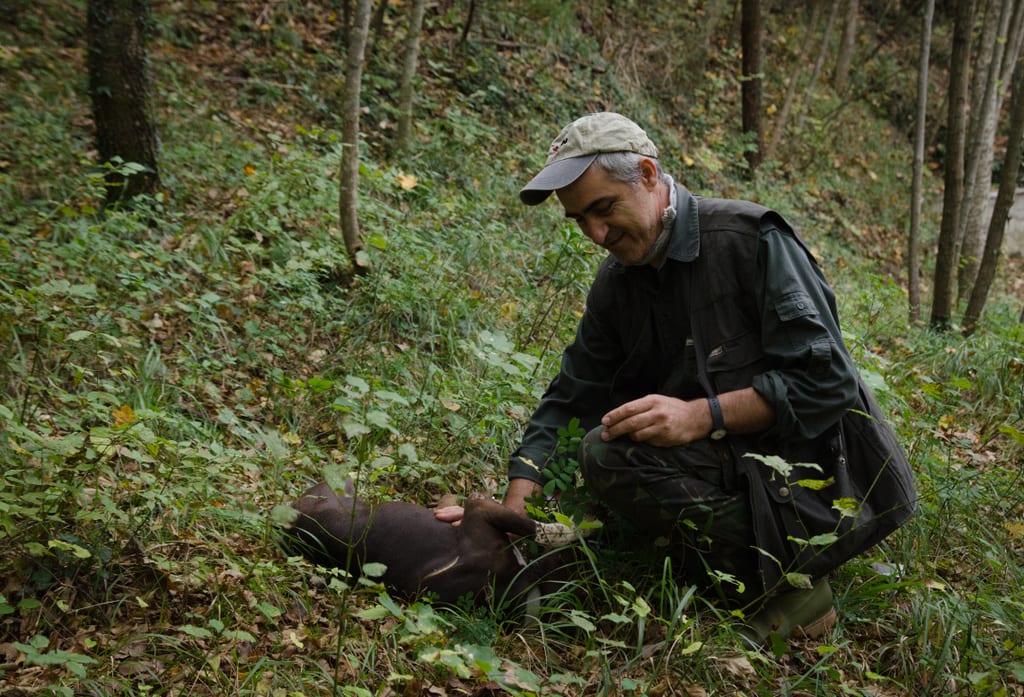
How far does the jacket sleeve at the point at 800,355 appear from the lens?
8.11 feet

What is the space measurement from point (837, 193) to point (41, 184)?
1129 centimetres

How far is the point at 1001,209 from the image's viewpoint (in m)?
6.31

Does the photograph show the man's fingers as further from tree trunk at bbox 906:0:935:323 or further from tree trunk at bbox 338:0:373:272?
tree trunk at bbox 906:0:935:323

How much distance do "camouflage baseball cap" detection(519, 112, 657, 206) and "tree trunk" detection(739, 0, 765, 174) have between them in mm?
8516

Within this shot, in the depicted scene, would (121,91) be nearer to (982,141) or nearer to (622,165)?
(622,165)

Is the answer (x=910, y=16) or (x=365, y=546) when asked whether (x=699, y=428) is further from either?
(x=910, y=16)

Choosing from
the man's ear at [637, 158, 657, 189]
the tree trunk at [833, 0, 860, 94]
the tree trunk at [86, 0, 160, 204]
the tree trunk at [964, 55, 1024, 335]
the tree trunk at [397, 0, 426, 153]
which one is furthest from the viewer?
the tree trunk at [833, 0, 860, 94]

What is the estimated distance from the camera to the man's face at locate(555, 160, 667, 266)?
8.74ft

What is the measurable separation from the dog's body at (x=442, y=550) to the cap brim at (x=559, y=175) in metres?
1.06

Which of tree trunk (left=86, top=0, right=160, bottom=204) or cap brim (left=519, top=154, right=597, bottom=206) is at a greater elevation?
cap brim (left=519, top=154, right=597, bottom=206)

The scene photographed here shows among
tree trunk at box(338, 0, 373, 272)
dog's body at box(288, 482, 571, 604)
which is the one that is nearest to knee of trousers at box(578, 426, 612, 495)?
dog's body at box(288, 482, 571, 604)

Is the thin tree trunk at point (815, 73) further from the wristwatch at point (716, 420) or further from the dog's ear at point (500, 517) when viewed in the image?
the dog's ear at point (500, 517)

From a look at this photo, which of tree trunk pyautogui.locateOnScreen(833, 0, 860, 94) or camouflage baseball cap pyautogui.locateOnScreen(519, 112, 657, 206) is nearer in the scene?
camouflage baseball cap pyautogui.locateOnScreen(519, 112, 657, 206)

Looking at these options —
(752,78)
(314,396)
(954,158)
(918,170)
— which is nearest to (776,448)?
(314,396)
